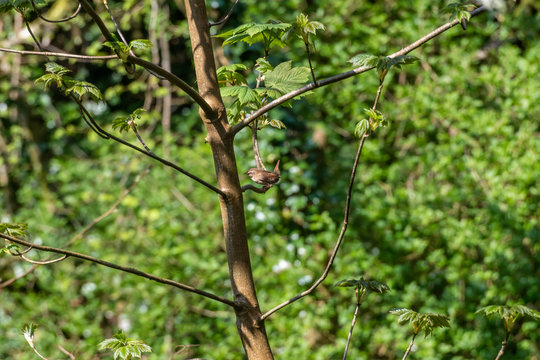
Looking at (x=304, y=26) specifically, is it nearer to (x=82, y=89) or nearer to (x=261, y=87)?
(x=261, y=87)

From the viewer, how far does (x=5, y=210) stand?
449 cm

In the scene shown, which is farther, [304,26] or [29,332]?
[29,332]

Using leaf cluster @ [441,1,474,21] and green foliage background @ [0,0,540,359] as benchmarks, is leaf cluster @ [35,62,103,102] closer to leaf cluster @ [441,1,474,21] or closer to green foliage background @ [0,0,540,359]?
leaf cluster @ [441,1,474,21]

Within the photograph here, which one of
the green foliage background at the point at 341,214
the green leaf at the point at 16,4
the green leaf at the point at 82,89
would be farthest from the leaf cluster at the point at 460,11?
the green foliage background at the point at 341,214

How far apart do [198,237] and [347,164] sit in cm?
96

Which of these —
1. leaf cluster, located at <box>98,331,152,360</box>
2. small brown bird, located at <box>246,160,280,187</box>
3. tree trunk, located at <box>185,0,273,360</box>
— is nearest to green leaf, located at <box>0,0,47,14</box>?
tree trunk, located at <box>185,0,273,360</box>

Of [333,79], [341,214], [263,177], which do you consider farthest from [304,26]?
[341,214]

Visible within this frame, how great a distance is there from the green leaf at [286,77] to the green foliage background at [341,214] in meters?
1.83

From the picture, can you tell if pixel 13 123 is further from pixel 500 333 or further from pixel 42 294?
pixel 500 333

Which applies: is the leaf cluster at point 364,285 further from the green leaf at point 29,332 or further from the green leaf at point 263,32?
the green leaf at point 29,332

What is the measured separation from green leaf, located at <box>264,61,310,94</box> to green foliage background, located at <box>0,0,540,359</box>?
1.83m

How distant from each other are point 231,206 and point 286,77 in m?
0.32

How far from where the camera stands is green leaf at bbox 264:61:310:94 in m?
1.17

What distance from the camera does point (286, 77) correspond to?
47.0 inches
